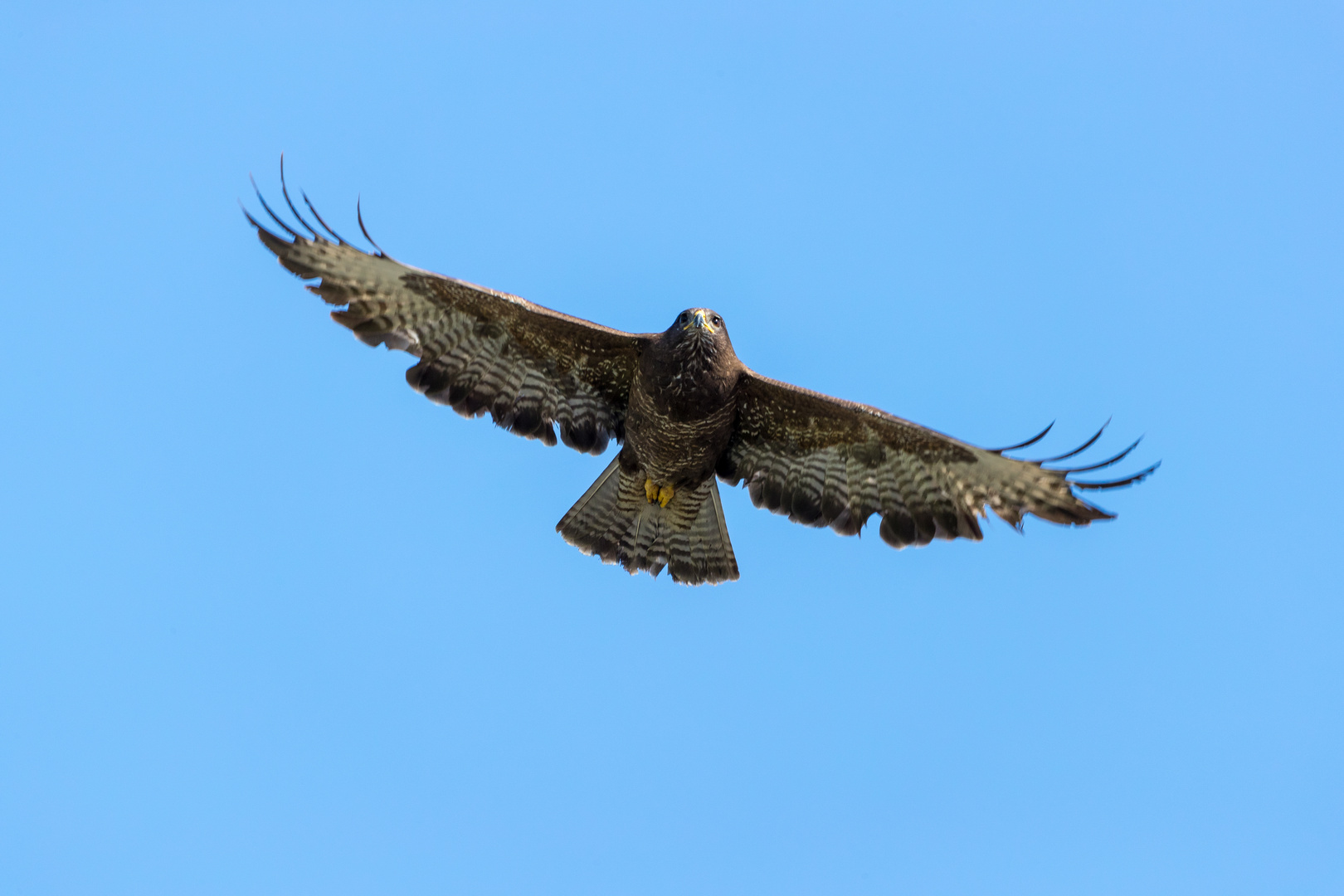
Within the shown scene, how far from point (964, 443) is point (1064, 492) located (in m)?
0.80

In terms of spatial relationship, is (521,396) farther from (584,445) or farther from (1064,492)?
(1064,492)

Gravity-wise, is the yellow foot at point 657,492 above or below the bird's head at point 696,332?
below

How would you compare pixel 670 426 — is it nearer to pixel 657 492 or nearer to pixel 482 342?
pixel 657 492

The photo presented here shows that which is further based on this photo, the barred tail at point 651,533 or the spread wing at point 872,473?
the barred tail at point 651,533

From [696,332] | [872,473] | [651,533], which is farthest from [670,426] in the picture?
[872,473]

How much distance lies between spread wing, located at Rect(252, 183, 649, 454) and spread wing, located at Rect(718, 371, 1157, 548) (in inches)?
42.2

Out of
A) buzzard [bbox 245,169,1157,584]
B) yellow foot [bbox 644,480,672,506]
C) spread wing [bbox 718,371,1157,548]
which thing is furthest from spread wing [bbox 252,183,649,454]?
spread wing [bbox 718,371,1157,548]

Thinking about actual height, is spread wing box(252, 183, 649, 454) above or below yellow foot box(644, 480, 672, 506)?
above

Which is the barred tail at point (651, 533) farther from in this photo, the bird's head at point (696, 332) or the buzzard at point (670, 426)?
the bird's head at point (696, 332)

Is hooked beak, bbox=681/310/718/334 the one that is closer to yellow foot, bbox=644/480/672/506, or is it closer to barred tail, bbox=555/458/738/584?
yellow foot, bbox=644/480/672/506

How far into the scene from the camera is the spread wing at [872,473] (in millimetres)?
8734

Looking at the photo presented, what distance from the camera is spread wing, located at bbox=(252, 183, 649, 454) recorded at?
8664mm

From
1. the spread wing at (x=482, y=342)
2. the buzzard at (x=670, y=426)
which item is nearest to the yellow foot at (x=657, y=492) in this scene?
the buzzard at (x=670, y=426)

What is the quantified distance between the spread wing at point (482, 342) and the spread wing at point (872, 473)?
107 centimetres
